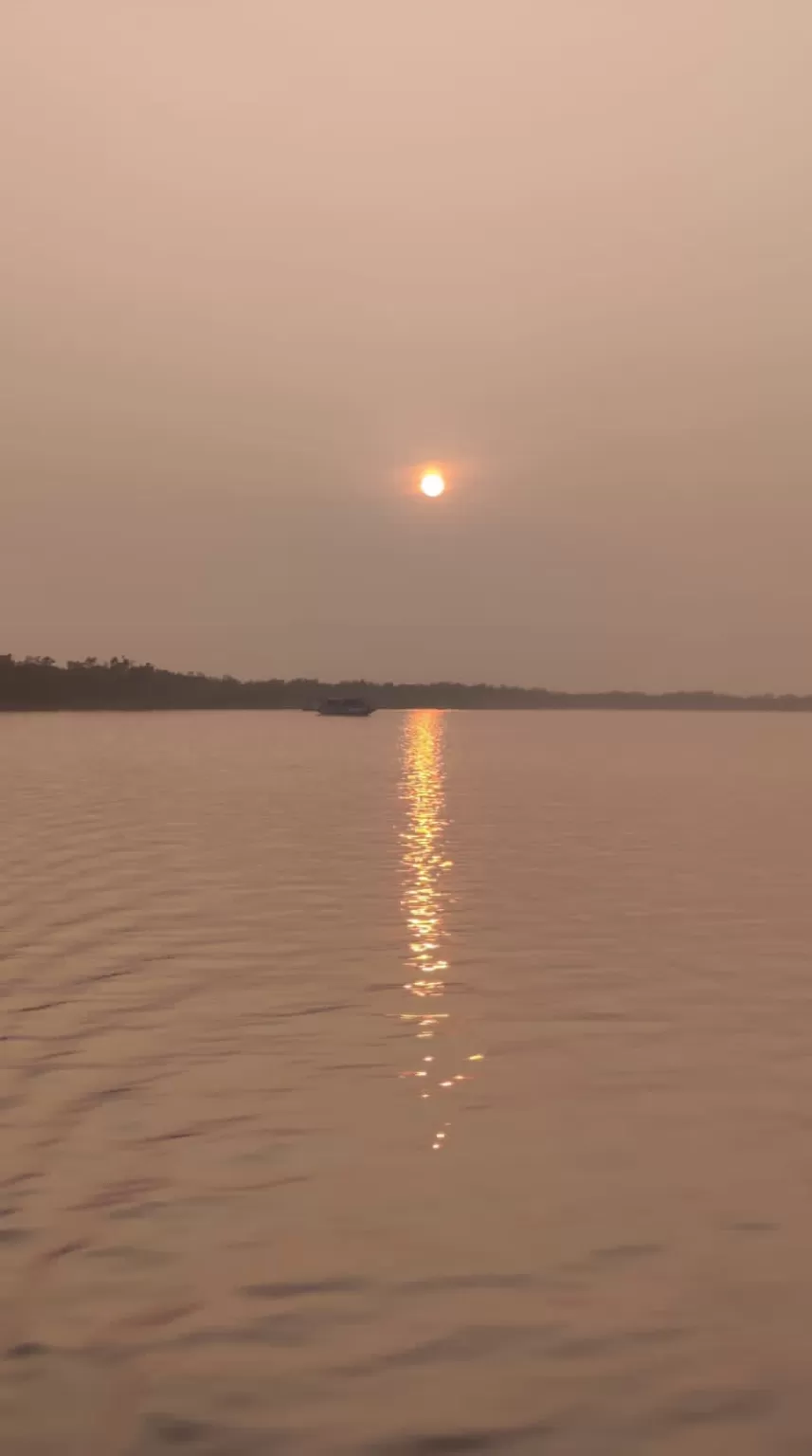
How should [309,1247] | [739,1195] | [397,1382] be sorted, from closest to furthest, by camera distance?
[397,1382]
[309,1247]
[739,1195]

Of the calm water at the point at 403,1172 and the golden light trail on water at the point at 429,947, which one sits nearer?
the calm water at the point at 403,1172

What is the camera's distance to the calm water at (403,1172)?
8.30m

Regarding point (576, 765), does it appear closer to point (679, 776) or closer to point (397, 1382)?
point (679, 776)

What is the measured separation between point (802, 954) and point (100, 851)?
22.6m

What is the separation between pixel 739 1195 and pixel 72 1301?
5.94 m

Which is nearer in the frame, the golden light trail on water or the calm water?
the calm water

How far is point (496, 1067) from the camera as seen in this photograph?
16.1 meters

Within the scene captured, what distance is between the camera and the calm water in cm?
830

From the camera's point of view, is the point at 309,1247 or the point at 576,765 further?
the point at 576,765

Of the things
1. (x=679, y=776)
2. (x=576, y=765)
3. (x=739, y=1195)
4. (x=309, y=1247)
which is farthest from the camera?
(x=576, y=765)

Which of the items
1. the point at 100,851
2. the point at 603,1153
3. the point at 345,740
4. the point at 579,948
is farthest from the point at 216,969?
the point at 345,740

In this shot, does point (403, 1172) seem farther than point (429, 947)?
No

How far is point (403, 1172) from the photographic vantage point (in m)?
12.4

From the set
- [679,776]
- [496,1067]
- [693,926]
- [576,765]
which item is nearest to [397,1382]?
[496,1067]
